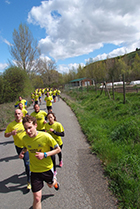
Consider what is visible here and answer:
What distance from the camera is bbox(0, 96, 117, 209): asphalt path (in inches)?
112

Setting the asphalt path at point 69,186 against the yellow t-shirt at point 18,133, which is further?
the yellow t-shirt at point 18,133

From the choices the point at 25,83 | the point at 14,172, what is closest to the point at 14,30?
the point at 25,83

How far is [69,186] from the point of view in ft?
11.0

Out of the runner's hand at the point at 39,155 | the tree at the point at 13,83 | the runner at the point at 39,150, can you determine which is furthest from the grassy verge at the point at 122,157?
the tree at the point at 13,83

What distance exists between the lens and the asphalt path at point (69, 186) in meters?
2.85

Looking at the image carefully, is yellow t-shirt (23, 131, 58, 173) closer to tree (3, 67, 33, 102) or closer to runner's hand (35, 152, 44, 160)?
runner's hand (35, 152, 44, 160)

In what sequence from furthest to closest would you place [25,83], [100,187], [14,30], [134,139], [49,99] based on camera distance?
[14,30], [25,83], [49,99], [134,139], [100,187]

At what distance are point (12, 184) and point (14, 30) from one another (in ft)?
101

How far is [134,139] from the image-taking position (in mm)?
4980

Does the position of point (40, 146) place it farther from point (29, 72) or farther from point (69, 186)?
point (29, 72)

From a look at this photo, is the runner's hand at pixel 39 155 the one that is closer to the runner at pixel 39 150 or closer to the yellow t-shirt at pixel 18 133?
the runner at pixel 39 150

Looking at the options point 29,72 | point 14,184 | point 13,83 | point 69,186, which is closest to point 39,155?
point 69,186

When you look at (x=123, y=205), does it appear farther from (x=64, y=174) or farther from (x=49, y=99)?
(x=49, y=99)

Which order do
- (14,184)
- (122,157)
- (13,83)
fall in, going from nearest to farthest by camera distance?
(14,184) → (122,157) → (13,83)
